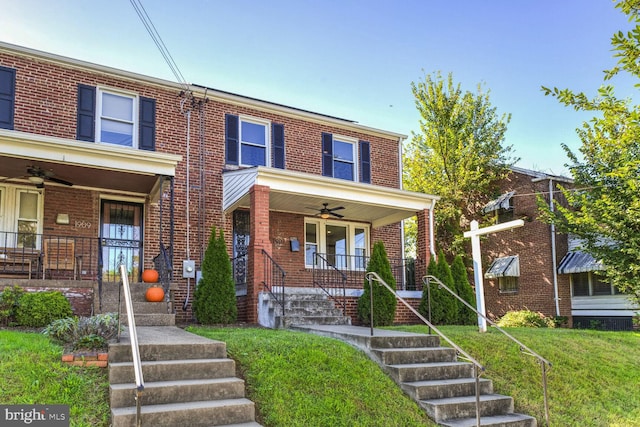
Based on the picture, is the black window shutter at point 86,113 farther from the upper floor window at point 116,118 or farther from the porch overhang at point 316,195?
the porch overhang at point 316,195

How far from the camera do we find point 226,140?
14406mm

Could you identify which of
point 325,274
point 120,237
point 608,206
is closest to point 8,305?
point 120,237

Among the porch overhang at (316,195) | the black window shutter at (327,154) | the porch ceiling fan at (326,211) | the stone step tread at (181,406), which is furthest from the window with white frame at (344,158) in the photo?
the stone step tread at (181,406)

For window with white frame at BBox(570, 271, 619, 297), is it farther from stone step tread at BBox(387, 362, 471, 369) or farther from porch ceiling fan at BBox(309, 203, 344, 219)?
stone step tread at BBox(387, 362, 471, 369)

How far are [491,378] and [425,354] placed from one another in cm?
107

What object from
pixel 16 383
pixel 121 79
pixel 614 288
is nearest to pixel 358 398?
pixel 16 383

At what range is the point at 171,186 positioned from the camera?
37.3 ft

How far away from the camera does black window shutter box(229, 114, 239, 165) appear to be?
567 inches

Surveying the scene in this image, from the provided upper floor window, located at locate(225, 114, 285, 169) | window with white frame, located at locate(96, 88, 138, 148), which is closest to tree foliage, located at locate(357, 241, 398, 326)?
upper floor window, located at locate(225, 114, 285, 169)

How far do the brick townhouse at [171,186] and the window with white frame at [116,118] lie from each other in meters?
0.02

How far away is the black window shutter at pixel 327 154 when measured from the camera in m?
16.0

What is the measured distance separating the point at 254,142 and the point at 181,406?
34.0 feet

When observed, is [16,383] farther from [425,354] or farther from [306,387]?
[425,354]

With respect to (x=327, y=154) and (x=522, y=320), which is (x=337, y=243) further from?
(x=522, y=320)
